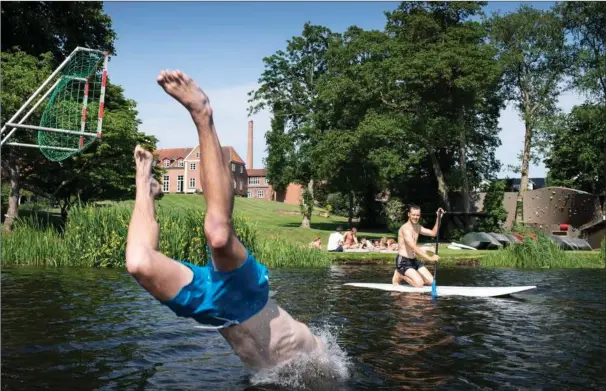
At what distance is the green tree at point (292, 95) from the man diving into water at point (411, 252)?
119 feet

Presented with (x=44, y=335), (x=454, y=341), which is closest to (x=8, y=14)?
(x=44, y=335)

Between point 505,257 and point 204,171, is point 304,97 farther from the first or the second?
point 204,171

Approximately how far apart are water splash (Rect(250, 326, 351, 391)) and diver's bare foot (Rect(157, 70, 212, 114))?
2328 millimetres

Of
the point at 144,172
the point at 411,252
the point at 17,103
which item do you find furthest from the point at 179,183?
the point at 144,172

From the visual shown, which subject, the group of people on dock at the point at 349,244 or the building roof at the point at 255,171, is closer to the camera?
the group of people on dock at the point at 349,244

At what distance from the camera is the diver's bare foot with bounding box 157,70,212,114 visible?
13.1ft

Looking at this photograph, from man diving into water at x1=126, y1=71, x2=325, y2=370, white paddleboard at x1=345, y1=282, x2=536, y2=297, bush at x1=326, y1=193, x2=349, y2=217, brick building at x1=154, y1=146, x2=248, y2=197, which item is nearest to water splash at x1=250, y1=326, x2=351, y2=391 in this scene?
man diving into water at x1=126, y1=71, x2=325, y2=370

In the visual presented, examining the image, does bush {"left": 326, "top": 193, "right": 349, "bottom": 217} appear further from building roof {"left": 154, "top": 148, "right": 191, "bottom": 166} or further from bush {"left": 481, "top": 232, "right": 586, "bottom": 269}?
bush {"left": 481, "top": 232, "right": 586, "bottom": 269}

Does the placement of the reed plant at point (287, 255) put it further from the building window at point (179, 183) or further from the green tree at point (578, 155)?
the building window at point (179, 183)

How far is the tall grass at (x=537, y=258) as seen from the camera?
22.0 m

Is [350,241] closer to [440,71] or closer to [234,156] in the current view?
[440,71]

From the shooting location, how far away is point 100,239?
58.2 feet

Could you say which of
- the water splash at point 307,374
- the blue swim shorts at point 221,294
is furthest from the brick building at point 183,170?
the blue swim shorts at point 221,294

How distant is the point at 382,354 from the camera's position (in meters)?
6.93
